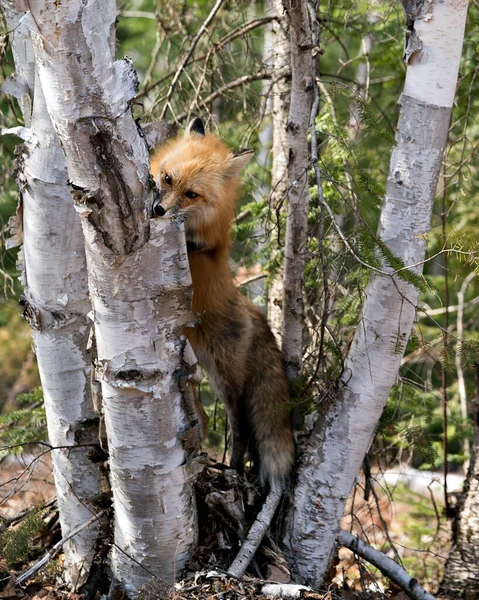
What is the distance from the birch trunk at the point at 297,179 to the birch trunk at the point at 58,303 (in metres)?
1.23

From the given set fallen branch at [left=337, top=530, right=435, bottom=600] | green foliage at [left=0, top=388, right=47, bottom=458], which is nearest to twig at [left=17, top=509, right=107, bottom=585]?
green foliage at [left=0, top=388, right=47, bottom=458]

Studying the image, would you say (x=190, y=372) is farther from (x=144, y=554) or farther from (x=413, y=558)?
(x=413, y=558)

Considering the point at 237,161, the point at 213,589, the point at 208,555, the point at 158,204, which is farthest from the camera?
the point at 237,161

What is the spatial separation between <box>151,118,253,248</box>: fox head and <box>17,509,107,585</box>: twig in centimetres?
175

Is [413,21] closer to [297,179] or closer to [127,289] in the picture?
[297,179]

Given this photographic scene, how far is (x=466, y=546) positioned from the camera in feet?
15.1

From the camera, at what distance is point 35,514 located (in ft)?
11.6

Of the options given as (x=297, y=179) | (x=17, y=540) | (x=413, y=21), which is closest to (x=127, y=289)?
(x=297, y=179)

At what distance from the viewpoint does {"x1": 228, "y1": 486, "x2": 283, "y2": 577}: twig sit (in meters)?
3.42

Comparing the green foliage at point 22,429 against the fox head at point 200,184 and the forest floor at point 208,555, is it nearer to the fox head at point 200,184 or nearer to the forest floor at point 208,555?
the forest floor at point 208,555

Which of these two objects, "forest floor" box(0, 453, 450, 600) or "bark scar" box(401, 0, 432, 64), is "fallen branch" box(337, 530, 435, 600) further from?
"bark scar" box(401, 0, 432, 64)

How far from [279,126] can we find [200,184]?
3.97ft

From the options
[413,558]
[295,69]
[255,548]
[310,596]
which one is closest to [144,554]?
[255,548]

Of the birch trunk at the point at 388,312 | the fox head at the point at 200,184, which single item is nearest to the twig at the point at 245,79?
the fox head at the point at 200,184
